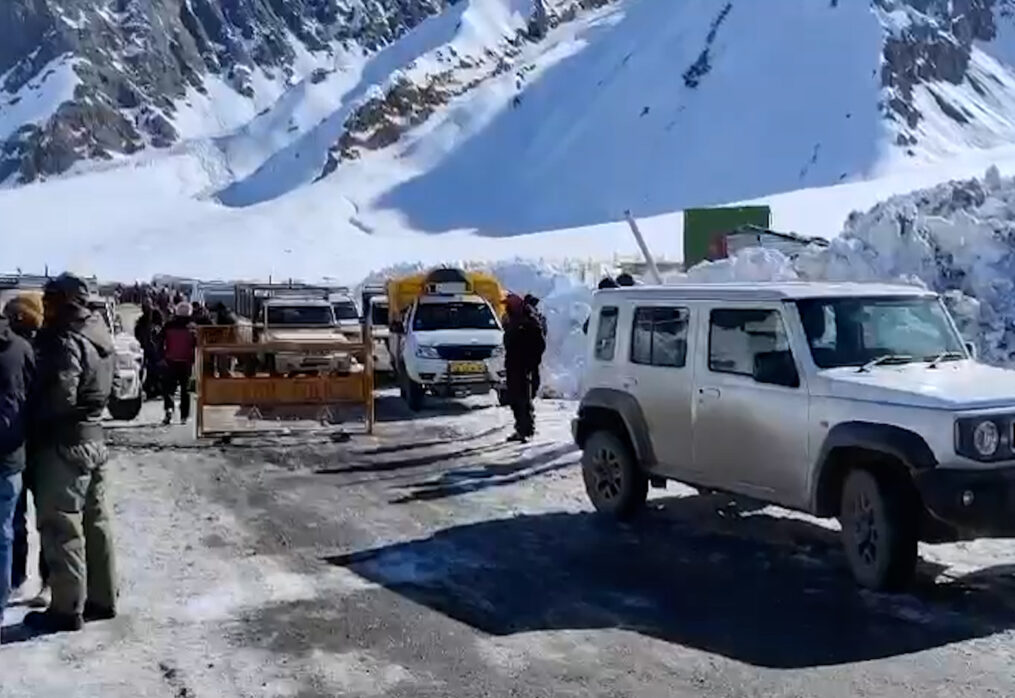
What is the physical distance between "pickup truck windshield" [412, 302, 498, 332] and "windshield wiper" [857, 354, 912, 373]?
12400 millimetres

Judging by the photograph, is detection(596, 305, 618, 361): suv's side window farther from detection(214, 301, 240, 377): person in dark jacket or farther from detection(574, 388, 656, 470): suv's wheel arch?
detection(214, 301, 240, 377): person in dark jacket

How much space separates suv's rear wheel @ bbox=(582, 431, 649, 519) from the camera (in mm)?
10883

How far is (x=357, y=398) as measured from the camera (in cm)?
1723

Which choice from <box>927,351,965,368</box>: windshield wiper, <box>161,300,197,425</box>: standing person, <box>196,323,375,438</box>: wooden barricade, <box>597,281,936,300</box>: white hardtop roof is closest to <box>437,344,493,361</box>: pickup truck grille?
<box>196,323,375,438</box>: wooden barricade

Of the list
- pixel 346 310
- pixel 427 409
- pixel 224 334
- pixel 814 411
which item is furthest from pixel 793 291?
pixel 346 310

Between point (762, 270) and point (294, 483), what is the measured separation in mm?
12139

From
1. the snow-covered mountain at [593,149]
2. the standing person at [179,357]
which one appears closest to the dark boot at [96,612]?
the standing person at [179,357]

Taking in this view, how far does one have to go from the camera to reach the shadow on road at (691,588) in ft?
24.8

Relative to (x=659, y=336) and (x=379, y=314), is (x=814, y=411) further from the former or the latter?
(x=379, y=314)

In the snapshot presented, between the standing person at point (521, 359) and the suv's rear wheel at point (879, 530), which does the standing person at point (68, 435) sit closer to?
the suv's rear wheel at point (879, 530)

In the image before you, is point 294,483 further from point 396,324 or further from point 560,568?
point 396,324

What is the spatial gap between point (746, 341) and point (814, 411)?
0.98 m

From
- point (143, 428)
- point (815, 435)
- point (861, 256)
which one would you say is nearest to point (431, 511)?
point (815, 435)

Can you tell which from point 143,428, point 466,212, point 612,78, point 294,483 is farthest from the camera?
point 612,78
